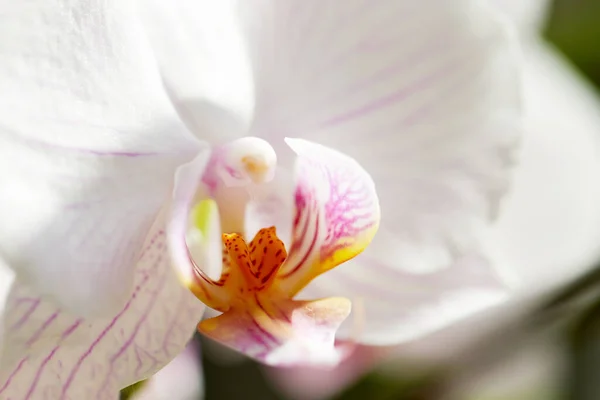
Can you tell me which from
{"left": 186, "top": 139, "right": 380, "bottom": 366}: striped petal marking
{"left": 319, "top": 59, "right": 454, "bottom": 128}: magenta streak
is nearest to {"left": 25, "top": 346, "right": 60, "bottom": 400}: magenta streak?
{"left": 186, "top": 139, "right": 380, "bottom": 366}: striped petal marking

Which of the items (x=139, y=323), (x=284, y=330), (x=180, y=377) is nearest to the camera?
(x=284, y=330)

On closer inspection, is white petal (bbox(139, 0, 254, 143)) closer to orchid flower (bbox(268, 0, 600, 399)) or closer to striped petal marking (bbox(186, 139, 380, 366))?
→ striped petal marking (bbox(186, 139, 380, 366))

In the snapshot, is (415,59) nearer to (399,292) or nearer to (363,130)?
(363,130)

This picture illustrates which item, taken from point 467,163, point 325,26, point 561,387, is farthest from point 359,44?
point 561,387

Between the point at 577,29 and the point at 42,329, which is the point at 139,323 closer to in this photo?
→ the point at 42,329

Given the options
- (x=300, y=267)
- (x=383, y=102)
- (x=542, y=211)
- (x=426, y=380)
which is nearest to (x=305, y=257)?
(x=300, y=267)

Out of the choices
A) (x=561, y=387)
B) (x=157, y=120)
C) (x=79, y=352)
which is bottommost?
(x=561, y=387)
